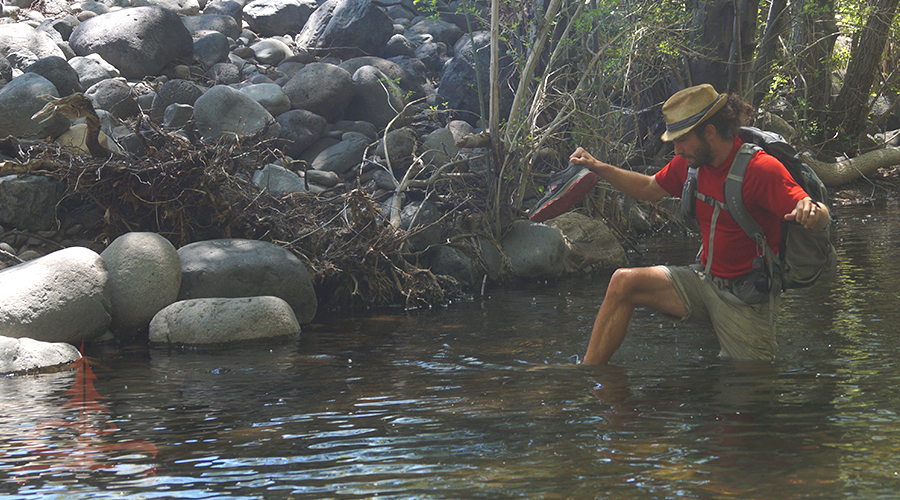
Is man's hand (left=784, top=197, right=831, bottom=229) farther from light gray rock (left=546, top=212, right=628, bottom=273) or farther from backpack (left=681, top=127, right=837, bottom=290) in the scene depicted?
light gray rock (left=546, top=212, right=628, bottom=273)

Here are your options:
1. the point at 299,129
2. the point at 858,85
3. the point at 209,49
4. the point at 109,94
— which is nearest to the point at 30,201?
the point at 109,94

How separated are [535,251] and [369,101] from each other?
6.29 meters

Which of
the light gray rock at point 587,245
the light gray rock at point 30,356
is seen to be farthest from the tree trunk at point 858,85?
the light gray rock at point 30,356

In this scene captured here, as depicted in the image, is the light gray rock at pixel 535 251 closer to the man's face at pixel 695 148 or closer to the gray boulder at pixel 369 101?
the man's face at pixel 695 148

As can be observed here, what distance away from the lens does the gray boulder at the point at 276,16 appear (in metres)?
20.2

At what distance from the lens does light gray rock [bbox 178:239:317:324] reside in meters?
7.36

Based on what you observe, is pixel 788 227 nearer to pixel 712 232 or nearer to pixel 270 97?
pixel 712 232

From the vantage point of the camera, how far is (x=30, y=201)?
8016mm

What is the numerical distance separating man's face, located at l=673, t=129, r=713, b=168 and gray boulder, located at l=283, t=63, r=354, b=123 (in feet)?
34.4

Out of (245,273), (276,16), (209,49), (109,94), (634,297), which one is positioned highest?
(276,16)

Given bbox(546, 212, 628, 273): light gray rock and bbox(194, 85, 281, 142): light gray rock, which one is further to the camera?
bbox(194, 85, 281, 142): light gray rock

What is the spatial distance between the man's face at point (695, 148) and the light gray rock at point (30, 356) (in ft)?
15.5

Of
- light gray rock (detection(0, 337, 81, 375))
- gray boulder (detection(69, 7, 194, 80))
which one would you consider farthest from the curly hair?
gray boulder (detection(69, 7, 194, 80))

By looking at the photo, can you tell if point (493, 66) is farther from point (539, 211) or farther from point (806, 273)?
point (806, 273)
